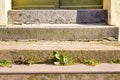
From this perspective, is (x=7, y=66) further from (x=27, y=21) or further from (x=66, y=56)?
(x=27, y=21)

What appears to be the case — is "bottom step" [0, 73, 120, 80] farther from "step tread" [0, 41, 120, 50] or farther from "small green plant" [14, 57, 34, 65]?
"step tread" [0, 41, 120, 50]

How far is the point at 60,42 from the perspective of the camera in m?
5.35

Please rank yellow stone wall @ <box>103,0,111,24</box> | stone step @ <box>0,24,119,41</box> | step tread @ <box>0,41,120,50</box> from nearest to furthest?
step tread @ <box>0,41,120,50</box>, stone step @ <box>0,24,119,41</box>, yellow stone wall @ <box>103,0,111,24</box>

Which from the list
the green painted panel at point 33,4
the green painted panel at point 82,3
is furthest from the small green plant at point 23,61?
the green painted panel at point 82,3

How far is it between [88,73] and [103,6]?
2355mm

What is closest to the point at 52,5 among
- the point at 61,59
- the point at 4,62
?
the point at 61,59

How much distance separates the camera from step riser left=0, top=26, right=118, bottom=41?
537cm

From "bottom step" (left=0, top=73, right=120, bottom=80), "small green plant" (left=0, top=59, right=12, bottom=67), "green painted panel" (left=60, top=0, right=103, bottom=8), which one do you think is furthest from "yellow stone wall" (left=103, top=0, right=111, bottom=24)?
"small green plant" (left=0, top=59, right=12, bottom=67)

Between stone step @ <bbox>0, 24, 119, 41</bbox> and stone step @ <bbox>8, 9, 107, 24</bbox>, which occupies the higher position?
stone step @ <bbox>8, 9, 107, 24</bbox>

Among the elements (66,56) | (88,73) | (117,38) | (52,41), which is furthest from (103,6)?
(88,73)

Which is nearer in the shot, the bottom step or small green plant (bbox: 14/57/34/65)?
the bottom step

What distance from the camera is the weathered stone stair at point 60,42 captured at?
420 centimetres

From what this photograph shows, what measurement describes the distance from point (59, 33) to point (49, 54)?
82cm

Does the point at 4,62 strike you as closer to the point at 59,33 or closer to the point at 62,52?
the point at 62,52
